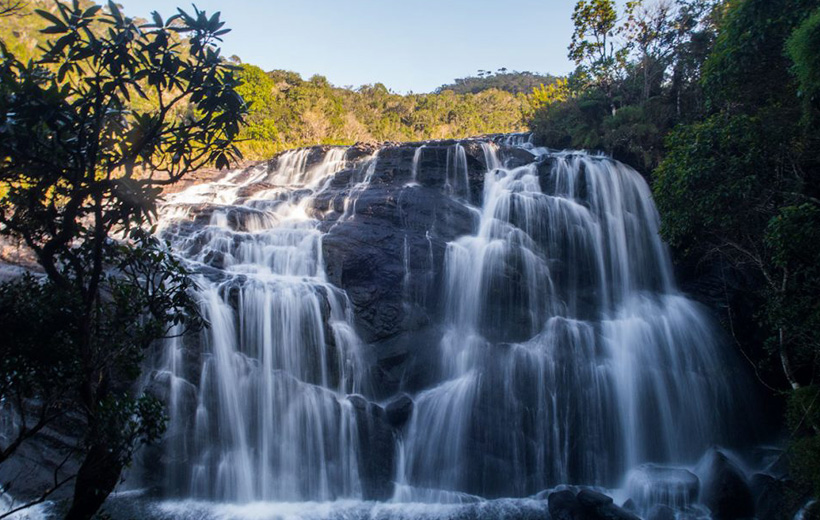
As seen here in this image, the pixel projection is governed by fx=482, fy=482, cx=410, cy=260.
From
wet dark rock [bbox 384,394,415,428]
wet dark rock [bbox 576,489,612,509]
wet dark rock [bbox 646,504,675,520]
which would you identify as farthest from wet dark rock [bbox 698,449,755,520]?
wet dark rock [bbox 384,394,415,428]

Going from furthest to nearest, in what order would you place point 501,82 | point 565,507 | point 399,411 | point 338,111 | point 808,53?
point 501,82 → point 338,111 → point 399,411 → point 565,507 → point 808,53

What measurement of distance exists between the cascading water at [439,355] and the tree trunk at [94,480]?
254 inches

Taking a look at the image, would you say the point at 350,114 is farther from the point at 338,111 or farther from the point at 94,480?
the point at 94,480

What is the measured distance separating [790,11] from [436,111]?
37.3m

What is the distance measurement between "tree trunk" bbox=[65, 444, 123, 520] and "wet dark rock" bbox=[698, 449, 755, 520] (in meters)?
10.8

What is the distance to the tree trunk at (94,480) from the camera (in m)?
4.40

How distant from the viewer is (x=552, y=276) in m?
14.9

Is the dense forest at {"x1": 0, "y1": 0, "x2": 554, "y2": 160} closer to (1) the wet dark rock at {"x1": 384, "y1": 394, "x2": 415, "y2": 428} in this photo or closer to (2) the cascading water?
(2) the cascading water

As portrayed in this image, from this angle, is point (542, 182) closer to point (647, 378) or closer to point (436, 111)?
point (647, 378)

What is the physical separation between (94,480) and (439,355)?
30.0 ft

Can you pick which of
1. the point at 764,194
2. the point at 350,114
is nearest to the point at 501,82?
the point at 350,114

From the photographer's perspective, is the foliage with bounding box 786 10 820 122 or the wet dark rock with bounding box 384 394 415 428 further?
the wet dark rock with bounding box 384 394 415 428

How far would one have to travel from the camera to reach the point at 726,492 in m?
9.80

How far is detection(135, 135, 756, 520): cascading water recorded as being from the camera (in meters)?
10.9
